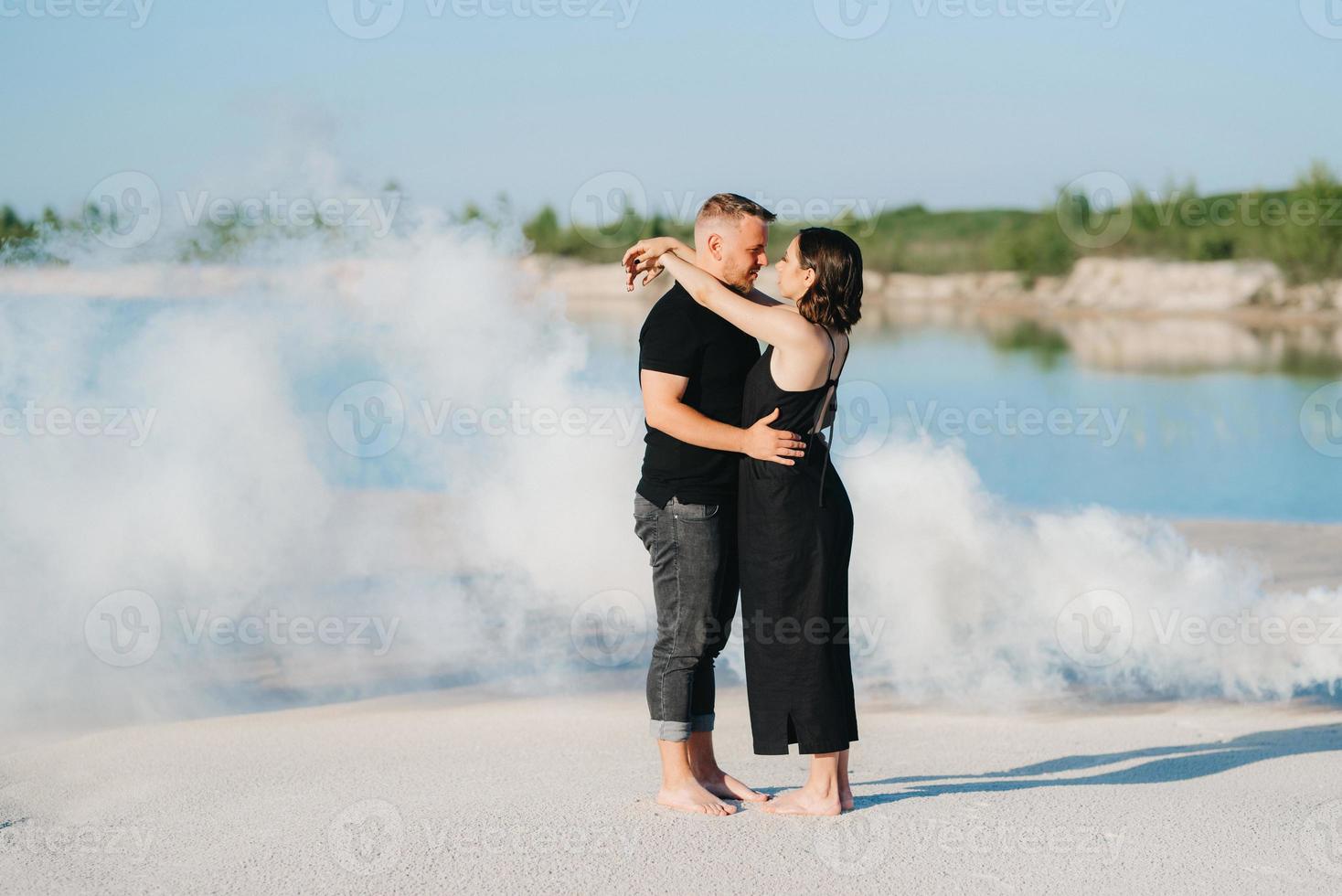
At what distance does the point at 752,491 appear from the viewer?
15.1 feet

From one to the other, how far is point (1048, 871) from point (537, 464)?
6.24m

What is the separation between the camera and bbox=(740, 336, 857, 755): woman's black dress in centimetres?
458

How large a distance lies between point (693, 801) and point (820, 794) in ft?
1.44

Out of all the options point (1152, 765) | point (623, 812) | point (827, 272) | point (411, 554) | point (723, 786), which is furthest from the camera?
point (411, 554)

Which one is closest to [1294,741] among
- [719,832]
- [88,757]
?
[719,832]

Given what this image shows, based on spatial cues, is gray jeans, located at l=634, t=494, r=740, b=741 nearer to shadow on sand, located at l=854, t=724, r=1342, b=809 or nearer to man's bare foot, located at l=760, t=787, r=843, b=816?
man's bare foot, located at l=760, t=787, r=843, b=816

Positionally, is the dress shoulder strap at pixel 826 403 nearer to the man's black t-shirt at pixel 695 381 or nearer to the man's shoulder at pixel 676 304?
the man's black t-shirt at pixel 695 381

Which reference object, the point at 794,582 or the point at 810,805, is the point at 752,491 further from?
the point at 810,805

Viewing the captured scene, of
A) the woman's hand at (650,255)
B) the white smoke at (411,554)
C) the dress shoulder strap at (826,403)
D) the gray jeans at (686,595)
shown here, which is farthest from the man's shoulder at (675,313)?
the white smoke at (411,554)

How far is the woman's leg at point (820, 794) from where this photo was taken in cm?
471

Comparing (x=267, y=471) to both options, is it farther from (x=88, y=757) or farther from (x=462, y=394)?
(x=88, y=757)

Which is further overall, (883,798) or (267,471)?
(267,471)

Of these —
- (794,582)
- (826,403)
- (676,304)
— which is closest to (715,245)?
(676,304)

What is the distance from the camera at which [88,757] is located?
5.57 m
